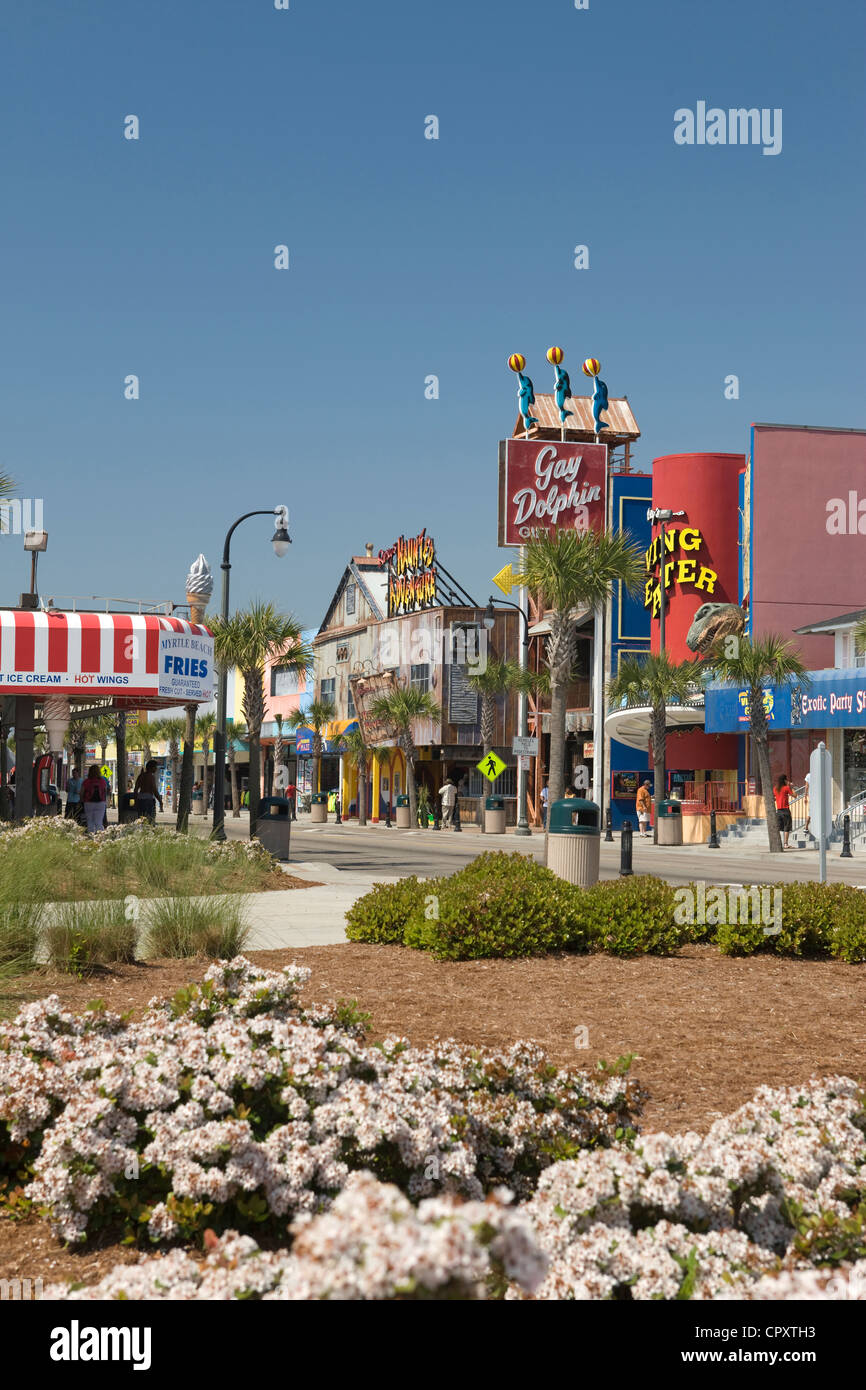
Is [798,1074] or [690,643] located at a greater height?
[690,643]

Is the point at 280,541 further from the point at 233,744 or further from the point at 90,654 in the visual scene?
the point at 233,744

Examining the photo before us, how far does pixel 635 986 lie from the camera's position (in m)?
9.29

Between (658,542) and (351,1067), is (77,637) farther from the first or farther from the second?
(658,542)

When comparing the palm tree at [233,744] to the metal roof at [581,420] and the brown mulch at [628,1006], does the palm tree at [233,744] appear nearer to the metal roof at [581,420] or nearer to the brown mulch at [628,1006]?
the metal roof at [581,420]

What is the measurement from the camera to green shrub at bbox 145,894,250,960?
10203 mm

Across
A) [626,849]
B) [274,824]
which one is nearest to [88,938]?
[626,849]

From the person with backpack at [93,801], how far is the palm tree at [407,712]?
3114 cm

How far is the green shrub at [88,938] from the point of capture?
9344 mm

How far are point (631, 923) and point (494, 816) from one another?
36400 millimetres

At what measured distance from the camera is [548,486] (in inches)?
2121

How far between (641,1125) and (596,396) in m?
60.2

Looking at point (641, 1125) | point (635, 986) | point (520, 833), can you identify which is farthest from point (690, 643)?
point (641, 1125)

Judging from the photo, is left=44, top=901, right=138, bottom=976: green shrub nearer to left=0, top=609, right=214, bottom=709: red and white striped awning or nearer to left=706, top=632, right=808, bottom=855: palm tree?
left=0, top=609, right=214, bottom=709: red and white striped awning

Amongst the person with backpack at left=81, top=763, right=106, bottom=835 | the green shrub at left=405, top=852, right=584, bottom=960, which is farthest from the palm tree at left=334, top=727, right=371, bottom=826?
the green shrub at left=405, top=852, right=584, bottom=960
